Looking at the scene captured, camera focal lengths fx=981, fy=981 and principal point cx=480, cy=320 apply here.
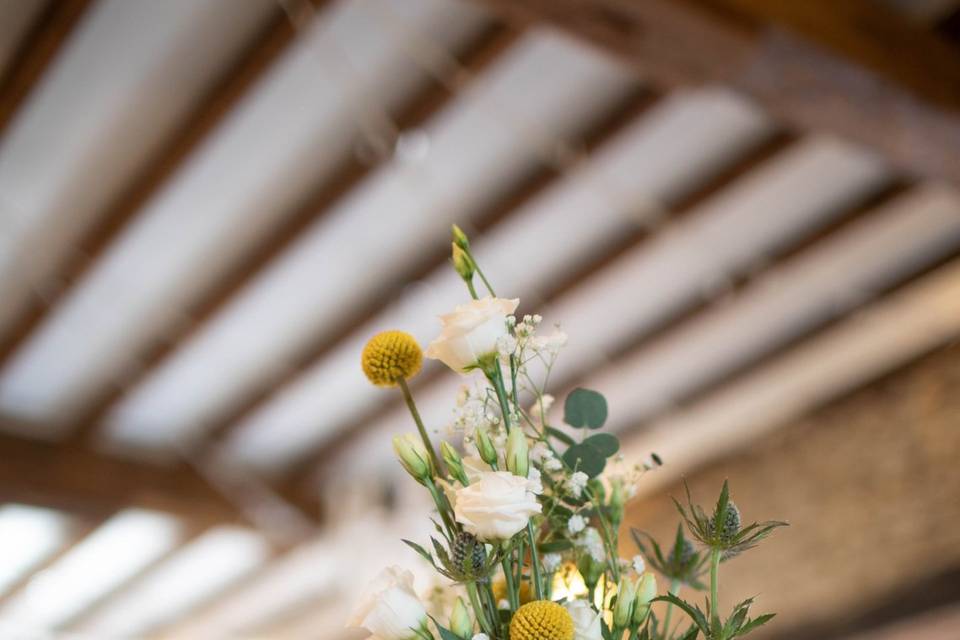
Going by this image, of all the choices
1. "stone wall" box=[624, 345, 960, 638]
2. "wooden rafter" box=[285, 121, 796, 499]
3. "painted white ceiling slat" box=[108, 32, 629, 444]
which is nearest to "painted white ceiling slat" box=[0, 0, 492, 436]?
"painted white ceiling slat" box=[108, 32, 629, 444]

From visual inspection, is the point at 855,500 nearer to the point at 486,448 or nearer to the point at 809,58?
the point at 809,58

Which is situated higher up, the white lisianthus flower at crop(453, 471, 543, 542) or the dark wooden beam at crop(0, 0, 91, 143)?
the dark wooden beam at crop(0, 0, 91, 143)

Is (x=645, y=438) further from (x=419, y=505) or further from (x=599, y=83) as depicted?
(x=599, y=83)

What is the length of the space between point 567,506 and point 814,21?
194 cm

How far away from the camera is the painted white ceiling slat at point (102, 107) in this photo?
2.74 meters

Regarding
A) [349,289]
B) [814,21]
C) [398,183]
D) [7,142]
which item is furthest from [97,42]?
[814,21]

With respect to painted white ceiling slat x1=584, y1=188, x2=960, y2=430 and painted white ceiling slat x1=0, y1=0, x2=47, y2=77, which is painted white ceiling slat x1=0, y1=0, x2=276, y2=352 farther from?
painted white ceiling slat x1=584, y1=188, x2=960, y2=430

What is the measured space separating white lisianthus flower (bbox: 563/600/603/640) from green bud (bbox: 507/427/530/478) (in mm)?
106

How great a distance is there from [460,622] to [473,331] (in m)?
0.22

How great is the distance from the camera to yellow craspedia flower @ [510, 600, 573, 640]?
68 centimetres

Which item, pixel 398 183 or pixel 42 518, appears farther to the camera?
pixel 42 518

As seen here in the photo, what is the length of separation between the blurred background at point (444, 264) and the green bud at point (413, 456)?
1.57 m

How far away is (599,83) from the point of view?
120 inches

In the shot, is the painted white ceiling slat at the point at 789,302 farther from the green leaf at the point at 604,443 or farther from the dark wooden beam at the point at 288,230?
the green leaf at the point at 604,443
